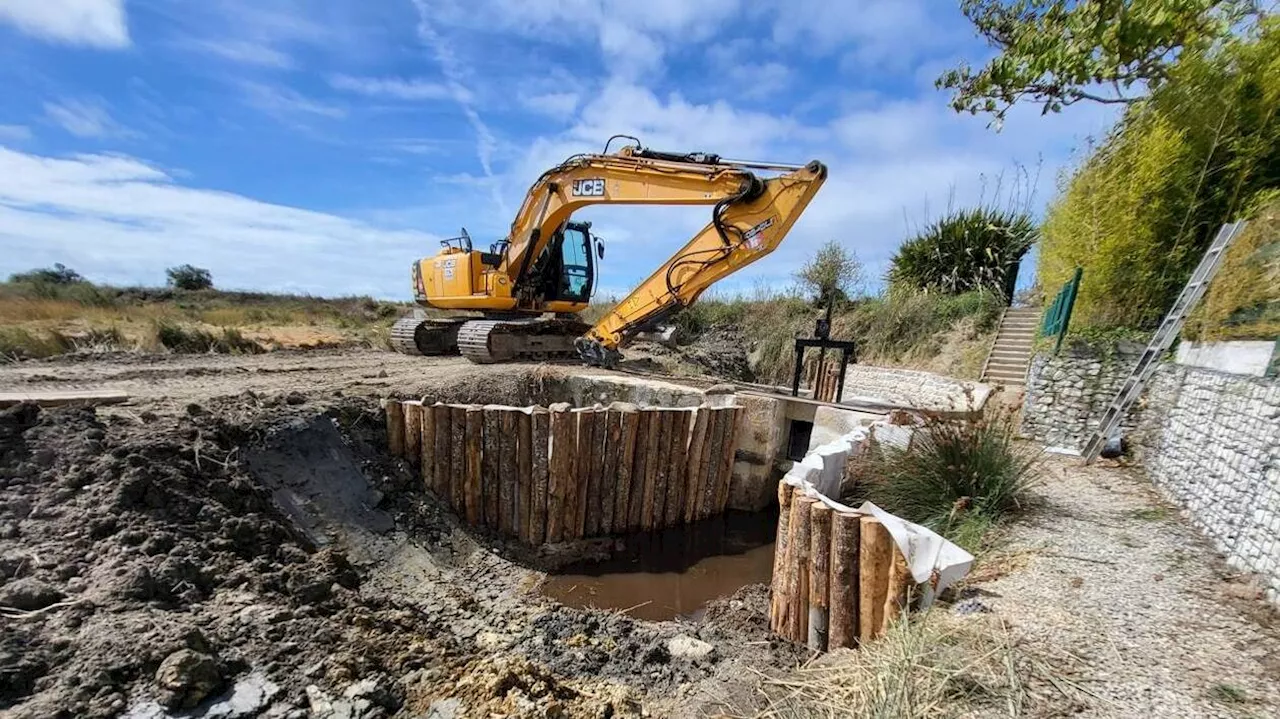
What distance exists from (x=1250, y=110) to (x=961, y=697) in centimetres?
782

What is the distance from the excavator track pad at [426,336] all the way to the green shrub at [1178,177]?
35.3ft

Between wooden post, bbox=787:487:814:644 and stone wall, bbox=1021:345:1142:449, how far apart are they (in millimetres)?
5295

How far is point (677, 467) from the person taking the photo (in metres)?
6.57

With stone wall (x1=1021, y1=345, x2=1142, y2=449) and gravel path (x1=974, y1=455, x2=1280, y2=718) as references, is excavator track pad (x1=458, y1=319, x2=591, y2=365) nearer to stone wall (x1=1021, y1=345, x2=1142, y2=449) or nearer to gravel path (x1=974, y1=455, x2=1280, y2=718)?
stone wall (x1=1021, y1=345, x2=1142, y2=449)

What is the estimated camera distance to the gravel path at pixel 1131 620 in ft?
7.44

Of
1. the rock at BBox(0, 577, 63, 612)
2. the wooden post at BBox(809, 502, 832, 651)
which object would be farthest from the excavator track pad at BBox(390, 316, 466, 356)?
the wooden post at BBox(809, 502, 832, 651)

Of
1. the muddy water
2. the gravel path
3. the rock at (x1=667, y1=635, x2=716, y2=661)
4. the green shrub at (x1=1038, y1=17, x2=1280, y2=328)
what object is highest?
the green shrub at (x1=1038, y1=17, x2=1280, y2=328)

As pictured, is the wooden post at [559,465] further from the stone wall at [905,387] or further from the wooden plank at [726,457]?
the stone wall at [905,387]

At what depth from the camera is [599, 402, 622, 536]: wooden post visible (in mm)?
6027

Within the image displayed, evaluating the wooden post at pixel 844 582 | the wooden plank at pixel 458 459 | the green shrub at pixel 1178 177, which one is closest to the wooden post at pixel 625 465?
the wooden plank at pixel 458 459

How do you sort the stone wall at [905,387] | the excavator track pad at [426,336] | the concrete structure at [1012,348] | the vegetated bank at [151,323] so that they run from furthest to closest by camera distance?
the excavator track pad at [426,336]
the concrete structure at [1012,348]
the vegetated bank at [151,323]
the stone wall at [905,387]

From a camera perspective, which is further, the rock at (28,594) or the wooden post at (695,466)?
the wooden post at (695,466)

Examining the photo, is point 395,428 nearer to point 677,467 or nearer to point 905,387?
point 677,467

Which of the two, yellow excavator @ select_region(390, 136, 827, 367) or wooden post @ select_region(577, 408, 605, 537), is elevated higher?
yellow excavator @ select_region(390, 136, 827, 367)
